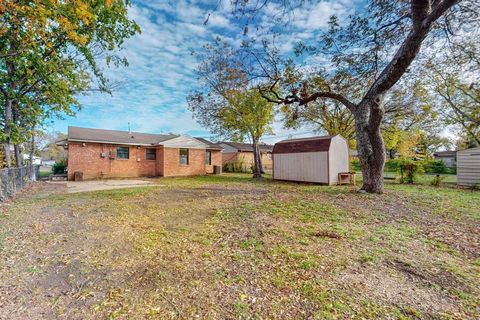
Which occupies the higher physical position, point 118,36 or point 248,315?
point 118,36

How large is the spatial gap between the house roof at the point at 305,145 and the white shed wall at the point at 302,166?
24cm

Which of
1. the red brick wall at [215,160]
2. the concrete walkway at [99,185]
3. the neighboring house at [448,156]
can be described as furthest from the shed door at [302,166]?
the neighboring house at [448,156]

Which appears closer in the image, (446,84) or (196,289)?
(196,289)

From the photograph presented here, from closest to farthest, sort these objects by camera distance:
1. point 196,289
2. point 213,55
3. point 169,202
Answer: point 196,289 < point 169,202 < point 213,55

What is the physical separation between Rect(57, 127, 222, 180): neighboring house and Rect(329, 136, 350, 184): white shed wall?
422 inches

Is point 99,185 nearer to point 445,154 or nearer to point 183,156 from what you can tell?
point 183,156

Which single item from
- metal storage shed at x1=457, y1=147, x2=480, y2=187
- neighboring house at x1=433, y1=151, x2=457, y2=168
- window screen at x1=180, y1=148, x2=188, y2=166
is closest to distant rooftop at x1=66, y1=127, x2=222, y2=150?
window screen at x1=180, y1=148, x2=188, y2=166

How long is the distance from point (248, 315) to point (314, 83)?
10.7m

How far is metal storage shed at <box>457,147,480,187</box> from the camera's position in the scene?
11188 mm

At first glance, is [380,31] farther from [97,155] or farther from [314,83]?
[97,155]

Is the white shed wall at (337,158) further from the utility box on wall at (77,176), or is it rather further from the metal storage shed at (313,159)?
the utility box on wall at (77,176)

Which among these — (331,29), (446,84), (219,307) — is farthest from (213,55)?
(219,307)

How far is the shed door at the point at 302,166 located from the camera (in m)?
12.2

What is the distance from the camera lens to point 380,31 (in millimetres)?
8141
